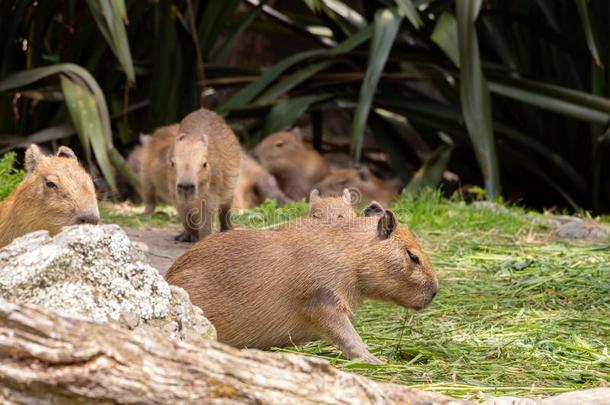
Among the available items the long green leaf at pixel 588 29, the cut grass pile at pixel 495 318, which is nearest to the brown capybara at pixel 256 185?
the cut grass pile at pixel 495 318

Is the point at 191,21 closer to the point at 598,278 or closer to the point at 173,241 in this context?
the point at 173,241

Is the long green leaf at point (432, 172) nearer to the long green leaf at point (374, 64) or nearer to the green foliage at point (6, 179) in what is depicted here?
the long green leaf at point (374, 64)

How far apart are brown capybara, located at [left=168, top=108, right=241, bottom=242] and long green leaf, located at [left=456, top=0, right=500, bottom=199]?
1.75 meters

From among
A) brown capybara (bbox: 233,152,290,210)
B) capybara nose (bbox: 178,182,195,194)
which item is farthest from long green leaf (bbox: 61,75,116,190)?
brown capybara (bbox: 233,152,290,210)

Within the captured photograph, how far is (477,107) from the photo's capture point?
25.7 ft

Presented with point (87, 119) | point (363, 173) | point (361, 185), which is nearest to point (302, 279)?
point (87, 119)

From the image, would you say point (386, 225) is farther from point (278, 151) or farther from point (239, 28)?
point (278, 151)

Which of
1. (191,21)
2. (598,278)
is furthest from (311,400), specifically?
(191,21)

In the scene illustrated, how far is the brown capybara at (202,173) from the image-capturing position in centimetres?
661

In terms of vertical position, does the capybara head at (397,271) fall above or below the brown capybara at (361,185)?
above

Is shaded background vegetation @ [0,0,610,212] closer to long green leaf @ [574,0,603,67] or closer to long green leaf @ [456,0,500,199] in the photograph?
long green leaf @ [456,0,500,199]

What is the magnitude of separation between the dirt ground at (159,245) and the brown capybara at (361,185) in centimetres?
277

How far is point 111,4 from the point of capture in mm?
7078

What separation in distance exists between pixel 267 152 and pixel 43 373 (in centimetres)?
818
